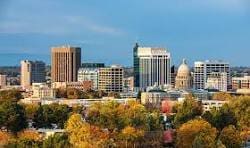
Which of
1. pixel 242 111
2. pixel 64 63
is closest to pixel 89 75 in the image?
pixel 64 63

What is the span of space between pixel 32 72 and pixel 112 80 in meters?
22.9

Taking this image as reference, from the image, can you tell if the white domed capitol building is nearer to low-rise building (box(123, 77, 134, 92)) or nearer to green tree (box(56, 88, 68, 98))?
low-rise building (box(123, 77, 134, 92))

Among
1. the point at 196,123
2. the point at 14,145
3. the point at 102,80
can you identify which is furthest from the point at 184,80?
the point at 14,145

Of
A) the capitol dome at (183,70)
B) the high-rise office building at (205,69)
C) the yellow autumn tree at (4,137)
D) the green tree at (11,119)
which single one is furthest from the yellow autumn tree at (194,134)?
the high-rise office building at (205,69)

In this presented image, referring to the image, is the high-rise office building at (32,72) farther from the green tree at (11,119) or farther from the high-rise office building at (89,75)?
the green tree at (11,119)

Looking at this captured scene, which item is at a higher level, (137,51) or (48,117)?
(137,51)

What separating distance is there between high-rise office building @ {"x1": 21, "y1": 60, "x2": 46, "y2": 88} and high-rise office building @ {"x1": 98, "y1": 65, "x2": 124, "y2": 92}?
19.3 m

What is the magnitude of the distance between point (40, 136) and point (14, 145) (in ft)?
15.3

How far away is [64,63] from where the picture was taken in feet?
307

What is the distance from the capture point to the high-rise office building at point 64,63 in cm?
9262

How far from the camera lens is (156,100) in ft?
201

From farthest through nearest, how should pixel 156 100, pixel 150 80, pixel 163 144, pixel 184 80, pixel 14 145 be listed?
pixel 150 80, pixel 184 80, pixel 156 100, pixel 163 144, pixel 14 145

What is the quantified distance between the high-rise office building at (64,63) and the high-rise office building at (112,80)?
37.9 ft

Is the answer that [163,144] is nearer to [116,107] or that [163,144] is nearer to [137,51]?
A: [116,107]
